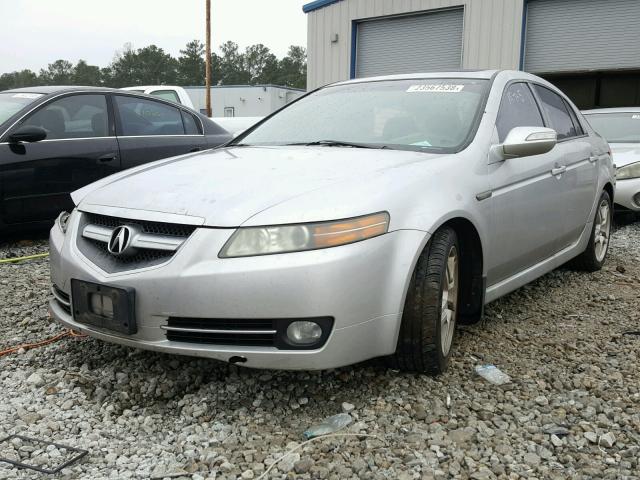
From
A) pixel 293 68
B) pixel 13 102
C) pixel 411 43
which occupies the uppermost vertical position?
pixel 293 68

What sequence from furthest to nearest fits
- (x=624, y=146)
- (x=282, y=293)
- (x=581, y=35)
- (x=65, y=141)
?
(x=581, y=35) < (x=624, y=146) < (x=65, y=141) < (x=282, y=293)

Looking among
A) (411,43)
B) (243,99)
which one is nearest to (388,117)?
(411,43)

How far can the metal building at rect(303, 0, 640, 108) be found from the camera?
46.2 ft

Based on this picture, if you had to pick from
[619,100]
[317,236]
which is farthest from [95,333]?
[619,100]

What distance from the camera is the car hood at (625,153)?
7465mm

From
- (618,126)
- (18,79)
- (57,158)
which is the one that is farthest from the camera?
(18,79)

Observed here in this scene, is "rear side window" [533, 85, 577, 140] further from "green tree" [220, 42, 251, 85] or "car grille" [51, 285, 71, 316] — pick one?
"green tree" [220, 42, 251, 85]

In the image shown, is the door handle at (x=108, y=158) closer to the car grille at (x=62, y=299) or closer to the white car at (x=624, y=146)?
the car grille at (x=62, y=299)

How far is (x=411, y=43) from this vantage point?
16.1 metres

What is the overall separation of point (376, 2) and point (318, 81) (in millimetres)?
2493

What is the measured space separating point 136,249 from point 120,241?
0.24 ft

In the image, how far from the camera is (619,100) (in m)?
19.5

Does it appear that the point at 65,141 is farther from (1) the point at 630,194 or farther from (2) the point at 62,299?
(1) the point at 630,194

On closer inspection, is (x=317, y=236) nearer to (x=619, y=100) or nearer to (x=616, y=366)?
(x=616, y=366)
